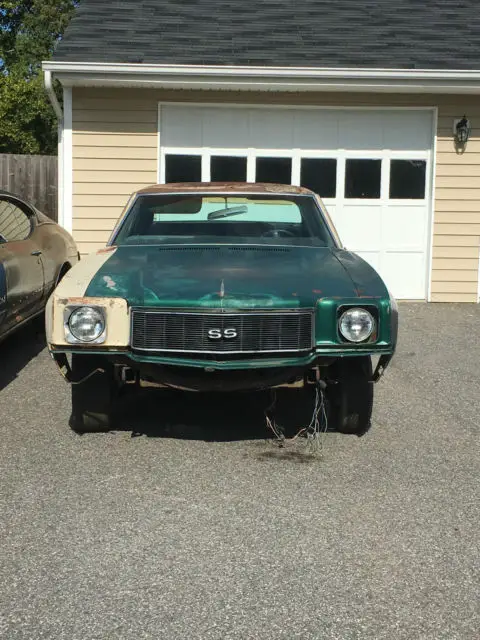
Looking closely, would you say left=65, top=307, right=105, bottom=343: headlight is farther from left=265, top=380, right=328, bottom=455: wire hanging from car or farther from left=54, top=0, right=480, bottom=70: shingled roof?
left=54, top=0, right=480, bottom=70: shingled roof

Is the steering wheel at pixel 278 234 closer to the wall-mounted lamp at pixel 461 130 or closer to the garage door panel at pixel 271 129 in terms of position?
the garage door panel at pixel 271 129

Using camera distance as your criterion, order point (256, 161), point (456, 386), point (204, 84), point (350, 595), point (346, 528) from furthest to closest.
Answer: point (256, 161), point (204, 84), point (456, 386), point (346, 528), point (350, 595)

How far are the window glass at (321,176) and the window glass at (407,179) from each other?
796 mm

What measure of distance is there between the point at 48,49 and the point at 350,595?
32285 millimetres

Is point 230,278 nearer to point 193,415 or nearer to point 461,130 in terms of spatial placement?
point 193,415

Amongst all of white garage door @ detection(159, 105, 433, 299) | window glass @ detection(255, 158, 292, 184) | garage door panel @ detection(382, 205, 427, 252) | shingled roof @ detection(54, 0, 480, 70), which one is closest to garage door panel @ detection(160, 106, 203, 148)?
white garage door @ detection(159, 105, 433, 299)

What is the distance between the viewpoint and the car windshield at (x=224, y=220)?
→ 5.39m

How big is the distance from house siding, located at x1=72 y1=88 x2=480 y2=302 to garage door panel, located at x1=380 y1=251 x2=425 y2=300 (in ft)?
0.72

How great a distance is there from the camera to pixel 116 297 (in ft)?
13.4

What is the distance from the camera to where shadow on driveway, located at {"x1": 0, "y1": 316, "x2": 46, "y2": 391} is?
21.4 feet

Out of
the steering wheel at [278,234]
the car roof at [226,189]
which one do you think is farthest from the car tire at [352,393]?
the car roof at [226,189]

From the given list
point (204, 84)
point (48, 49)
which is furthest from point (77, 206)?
point (48, 49)

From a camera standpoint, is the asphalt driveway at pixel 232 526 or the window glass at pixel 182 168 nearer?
the asphalt driveway at pixel 232 526

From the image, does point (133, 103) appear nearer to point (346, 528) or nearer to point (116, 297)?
point (116, 297)
